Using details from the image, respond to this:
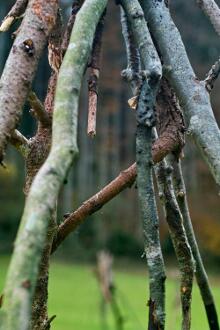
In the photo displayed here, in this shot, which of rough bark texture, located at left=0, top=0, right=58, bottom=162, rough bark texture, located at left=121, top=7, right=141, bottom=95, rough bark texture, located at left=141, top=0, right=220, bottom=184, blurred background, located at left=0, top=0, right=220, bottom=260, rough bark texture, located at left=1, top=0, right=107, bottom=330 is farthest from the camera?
blurred background, located at left=0, top=0, right=220, bottom=260

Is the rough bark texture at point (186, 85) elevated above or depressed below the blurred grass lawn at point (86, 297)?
below

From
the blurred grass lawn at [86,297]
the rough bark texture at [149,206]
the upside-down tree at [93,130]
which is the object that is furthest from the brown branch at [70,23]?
the blurred grass lawn at [86,297]

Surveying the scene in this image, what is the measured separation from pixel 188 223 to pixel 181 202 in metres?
0.03

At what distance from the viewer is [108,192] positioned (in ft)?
2.77

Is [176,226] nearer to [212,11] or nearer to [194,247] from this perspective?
[194,247]

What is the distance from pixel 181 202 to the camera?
0.94m

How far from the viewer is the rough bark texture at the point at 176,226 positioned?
2.97ft

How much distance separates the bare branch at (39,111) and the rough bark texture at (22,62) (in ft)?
0.25

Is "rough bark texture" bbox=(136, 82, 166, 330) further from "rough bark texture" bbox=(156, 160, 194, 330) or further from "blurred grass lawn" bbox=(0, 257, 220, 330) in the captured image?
"blurred grass lawn" bbox=(0, 257, 220, 330)

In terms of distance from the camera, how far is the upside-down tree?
0.47 m

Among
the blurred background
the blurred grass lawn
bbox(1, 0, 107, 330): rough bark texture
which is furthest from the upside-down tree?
the blurred background

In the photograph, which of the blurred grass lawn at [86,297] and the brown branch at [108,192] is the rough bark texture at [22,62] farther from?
the blurred grass lawn at [86,297]

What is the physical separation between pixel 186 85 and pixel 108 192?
157mm

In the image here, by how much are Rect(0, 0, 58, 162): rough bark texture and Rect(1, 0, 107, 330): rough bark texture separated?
1.7 inches
